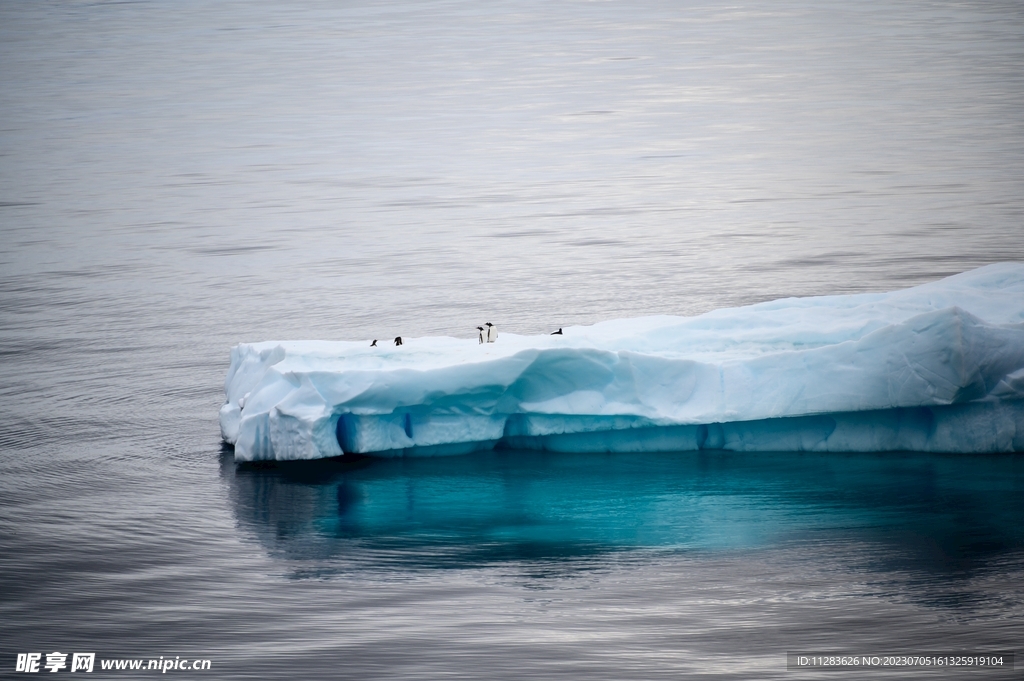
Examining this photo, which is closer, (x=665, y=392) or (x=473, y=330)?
(x=665, y=392)

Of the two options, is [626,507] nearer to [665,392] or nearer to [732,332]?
[665,392]

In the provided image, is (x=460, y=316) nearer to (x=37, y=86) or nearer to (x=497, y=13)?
(x=37, y=86)

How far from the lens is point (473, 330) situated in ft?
76.8

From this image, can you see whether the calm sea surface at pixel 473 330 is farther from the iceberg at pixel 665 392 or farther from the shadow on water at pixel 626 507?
the iceberg at pixel 665 392

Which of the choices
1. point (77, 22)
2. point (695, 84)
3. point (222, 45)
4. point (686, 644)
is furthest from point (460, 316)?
point (77, 22)

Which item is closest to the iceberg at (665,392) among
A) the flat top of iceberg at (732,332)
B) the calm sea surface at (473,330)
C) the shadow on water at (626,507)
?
the flat top of iceberg at (732,332)

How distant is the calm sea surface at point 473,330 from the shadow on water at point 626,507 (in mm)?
54

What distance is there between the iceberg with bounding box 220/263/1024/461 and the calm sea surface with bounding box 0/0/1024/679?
1.29ft

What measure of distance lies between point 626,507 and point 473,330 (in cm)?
994

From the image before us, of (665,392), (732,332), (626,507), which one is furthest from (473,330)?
(626,507)

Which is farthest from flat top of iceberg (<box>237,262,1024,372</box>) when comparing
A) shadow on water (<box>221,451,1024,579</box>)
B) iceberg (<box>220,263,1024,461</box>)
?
shadow on water (<box>221,451,1024,579</box>)

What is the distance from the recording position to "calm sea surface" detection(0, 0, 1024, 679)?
11.2 m

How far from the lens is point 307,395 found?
14.7 meters

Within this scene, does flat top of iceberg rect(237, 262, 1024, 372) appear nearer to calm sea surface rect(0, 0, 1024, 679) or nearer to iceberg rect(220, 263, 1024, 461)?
iceberg rect(220, 263, 1024, 461)
